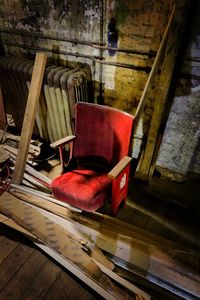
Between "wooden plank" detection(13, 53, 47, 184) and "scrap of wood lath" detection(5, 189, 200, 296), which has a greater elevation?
"wooden plank" detection(13, 53, 47, 184)

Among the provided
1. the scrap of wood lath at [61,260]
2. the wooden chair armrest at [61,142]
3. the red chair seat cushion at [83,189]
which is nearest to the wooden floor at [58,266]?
the scrap of wood lath at [61,260]

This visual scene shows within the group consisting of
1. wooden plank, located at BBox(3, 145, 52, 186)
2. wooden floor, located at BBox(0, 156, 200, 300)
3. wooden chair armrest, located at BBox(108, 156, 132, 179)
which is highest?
wooden chair armrest, located at BBox(108, 156, 132, 179)

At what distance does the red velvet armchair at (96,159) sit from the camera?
1920mm

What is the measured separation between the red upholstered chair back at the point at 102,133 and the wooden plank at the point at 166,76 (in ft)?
1.64

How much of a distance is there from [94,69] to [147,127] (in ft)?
3.21

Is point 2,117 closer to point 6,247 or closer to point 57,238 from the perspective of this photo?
point 6,247

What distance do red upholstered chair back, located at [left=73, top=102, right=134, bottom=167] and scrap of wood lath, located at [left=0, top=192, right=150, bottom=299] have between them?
2.47 feet

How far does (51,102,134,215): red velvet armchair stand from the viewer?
6.30ft

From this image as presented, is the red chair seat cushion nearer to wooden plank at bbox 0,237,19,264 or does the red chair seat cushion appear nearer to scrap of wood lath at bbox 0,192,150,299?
scrap of wood lath at bbox 0,192,150,299

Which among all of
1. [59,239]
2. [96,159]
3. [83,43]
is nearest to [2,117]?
[83,43]

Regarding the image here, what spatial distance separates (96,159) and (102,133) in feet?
1.06

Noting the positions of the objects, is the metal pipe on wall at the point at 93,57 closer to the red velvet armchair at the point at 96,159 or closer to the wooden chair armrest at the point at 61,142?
the red velvet armchair at the point at 96,159

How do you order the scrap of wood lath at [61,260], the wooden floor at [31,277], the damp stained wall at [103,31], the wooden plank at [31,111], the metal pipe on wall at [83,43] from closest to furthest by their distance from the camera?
the scrap of wood lath at [61,260] < the wooden floor at [31,277] < the damp stained wall at [103,31] < the metal pipe on wall at [83,43] < the wooden plank at [31,111]

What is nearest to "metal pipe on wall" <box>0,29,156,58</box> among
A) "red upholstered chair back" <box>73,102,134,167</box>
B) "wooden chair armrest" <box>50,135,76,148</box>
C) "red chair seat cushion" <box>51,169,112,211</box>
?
"red upholstered chair back" <box>73,102,134,167</box>
